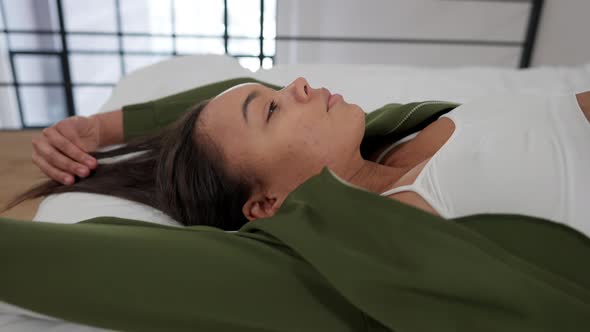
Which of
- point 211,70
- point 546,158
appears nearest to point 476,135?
point 546,158

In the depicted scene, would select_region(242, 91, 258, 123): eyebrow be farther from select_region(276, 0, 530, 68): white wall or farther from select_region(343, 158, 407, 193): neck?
select_region(276, 0, 530, 68): white wall

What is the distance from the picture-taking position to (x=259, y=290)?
57cm

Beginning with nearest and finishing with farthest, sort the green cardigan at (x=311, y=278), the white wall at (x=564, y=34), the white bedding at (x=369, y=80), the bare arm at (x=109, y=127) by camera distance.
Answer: the green cardigan at (x=311, y=278) → the bare arm at (x=109, y=127) → the white bedding at (x=369, y=80) → the white wall at (x=564, y=34)

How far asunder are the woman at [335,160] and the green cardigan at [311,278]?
10 cm

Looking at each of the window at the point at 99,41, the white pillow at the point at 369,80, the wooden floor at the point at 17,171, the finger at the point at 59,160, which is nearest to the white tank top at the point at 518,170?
the white pillow at the point at 369,80

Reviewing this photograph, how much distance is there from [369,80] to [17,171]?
5.07 feet

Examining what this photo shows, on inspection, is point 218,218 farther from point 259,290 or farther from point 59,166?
point 59,166

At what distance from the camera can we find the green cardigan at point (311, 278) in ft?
1.78

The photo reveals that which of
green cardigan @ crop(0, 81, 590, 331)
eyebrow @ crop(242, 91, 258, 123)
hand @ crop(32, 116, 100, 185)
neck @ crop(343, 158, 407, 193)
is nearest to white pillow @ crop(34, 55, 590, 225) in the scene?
hand @ crop(32, 116, 100, 185)

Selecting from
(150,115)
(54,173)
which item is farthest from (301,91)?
(54,173)

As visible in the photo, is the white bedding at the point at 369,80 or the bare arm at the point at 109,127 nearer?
the bare arm at the point at 109,127

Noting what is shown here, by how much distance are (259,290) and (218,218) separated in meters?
0.39

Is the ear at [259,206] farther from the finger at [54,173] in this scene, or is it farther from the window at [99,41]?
the window at [99,41]

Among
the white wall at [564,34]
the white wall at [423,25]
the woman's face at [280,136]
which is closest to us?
the woman's face at [280,136]
